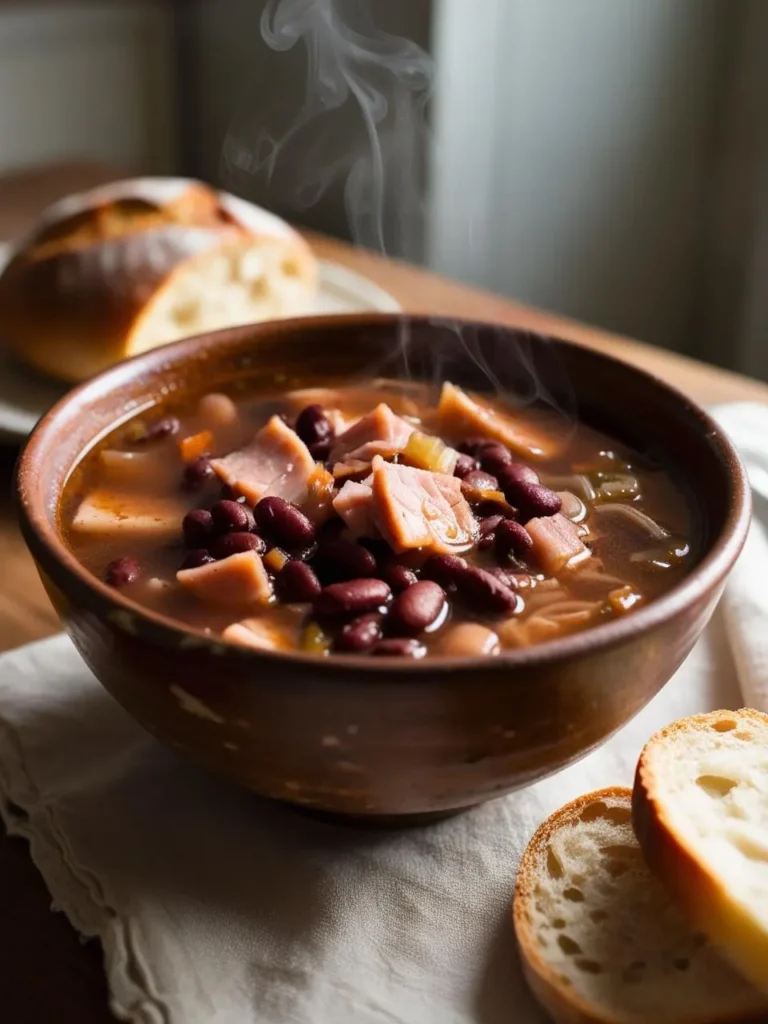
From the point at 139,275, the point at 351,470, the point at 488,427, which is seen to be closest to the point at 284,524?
the point at 351,470

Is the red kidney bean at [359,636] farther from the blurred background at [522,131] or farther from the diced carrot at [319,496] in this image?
the blurred background at [522,131]

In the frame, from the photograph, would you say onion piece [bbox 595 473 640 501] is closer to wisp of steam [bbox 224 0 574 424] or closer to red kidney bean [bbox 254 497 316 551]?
red kidney bean [bbox 254 497 316 551]

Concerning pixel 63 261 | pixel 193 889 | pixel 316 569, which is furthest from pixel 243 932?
pixel 63 261

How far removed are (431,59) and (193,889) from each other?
11.7 feet

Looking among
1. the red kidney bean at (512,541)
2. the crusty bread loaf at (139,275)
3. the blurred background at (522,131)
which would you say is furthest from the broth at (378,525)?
the blurred background at (522,131)

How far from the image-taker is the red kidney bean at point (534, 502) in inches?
66.0

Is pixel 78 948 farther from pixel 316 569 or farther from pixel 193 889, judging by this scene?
pixel 316 569

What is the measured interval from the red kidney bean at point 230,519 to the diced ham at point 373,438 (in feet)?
0.73

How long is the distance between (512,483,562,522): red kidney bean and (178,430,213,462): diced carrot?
56 cm

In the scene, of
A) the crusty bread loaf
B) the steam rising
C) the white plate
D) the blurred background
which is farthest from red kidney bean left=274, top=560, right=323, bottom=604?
the blurred background

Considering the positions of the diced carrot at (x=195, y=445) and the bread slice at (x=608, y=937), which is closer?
the bread slice at (x=608, y=937)

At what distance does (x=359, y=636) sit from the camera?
1385mm

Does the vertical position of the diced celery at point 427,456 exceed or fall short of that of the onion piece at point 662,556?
it exceeds it

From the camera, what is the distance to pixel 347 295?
312 centimetres
